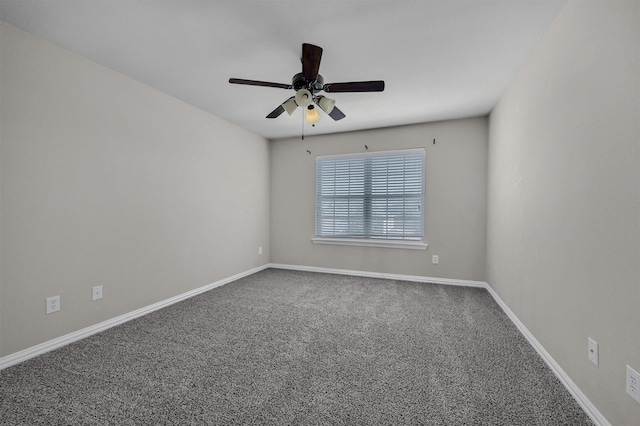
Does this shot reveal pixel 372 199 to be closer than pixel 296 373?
No

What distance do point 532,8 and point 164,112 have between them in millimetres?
3299

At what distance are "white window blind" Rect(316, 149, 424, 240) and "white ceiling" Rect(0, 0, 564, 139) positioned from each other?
1284 millimetres

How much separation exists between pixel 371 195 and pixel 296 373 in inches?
118

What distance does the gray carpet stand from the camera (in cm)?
142

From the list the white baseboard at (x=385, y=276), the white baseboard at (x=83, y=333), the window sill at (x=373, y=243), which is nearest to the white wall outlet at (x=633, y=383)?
the white baseboard at (x=385, y=276)

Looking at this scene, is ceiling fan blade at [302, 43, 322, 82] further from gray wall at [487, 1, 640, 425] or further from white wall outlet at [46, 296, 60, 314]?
white wall outlet at [46, 296, 60, 314]

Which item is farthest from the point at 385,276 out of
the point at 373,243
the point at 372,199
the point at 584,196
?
the point at 584,196

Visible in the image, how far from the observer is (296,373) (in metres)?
1.78

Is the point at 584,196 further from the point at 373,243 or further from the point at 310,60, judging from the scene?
the point at 373,243

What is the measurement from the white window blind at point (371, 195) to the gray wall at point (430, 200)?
125mm

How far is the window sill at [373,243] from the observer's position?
397cm

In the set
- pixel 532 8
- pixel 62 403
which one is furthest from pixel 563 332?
pixel 62 403

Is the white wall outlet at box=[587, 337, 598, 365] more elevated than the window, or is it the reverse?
the window

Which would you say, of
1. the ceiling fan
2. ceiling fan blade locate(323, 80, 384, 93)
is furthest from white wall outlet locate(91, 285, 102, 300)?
ceiling fan blade locate(323, 80, 384, 93)
